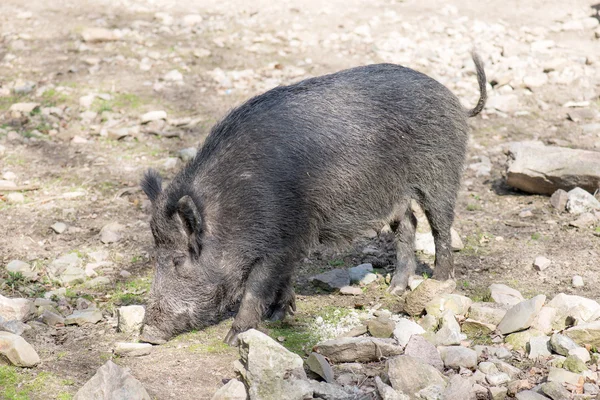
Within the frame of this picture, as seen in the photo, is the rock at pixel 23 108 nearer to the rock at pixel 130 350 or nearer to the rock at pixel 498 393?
the rock at pixel 130 350

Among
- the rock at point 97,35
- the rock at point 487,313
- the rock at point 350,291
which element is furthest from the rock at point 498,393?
the rock at point 97,35

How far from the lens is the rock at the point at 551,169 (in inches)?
256

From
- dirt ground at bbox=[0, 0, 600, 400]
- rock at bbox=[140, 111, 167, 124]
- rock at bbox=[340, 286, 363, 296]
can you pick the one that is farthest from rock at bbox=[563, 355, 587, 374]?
rock at bbox=[140, 111, 167, 124]

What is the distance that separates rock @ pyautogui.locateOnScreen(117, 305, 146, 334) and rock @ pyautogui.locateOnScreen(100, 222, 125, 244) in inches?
54.1

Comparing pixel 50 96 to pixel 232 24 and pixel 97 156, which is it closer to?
pixel 97 156

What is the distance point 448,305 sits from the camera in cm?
477

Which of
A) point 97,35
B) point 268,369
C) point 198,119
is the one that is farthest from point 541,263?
point 97,35

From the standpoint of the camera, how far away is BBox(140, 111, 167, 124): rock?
813 centimetres

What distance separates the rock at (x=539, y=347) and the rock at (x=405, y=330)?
0.62 meters

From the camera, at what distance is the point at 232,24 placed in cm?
1084

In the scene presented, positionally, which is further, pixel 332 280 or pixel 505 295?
pixel 332 280

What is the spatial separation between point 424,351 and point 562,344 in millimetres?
741

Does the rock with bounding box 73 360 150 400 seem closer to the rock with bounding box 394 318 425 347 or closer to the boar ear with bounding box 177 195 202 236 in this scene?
the boar ear with bounding box 177 195 202 236

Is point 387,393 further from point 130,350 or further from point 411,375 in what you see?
point 130,350
